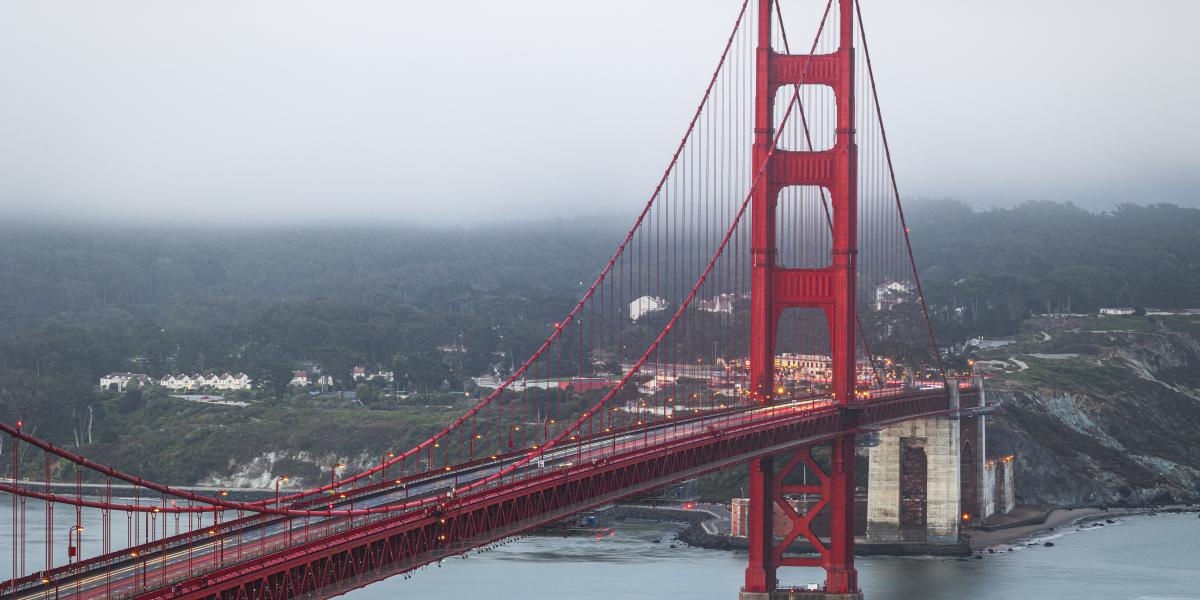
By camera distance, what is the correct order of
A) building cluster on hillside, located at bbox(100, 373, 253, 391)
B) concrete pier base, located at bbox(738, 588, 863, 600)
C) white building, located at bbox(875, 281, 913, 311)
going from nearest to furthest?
concrete pier base, located at bbox(738, 588, 863, 600)
white building, located at bbox(875, 281, 913, 311)
building cluster on hillside, located at bbox(100, 373, 253, 391)

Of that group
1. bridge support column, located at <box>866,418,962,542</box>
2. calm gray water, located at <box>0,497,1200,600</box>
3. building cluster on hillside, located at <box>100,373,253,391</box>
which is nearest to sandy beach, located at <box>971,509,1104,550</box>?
calm gray water, located at <box>0,497,1200,600</box>

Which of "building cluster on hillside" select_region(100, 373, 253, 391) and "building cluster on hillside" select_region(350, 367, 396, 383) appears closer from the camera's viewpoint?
"building cluster on hillside" select_region(100, 373, 253, 391)

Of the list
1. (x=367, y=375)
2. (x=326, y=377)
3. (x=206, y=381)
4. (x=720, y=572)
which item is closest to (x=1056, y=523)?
(x=720, y=572)

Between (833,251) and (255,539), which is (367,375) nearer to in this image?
(833,251)

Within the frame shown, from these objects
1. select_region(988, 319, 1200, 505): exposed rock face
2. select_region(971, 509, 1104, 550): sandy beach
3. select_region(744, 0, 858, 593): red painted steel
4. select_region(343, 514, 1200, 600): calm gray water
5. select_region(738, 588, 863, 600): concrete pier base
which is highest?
select_region(744, 0, 858, 593): red painted steel

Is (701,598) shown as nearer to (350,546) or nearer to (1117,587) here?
(1117,587)

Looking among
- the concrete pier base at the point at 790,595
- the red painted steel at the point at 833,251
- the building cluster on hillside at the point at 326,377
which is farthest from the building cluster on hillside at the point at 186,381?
the concrete pier base at the point at 790,595

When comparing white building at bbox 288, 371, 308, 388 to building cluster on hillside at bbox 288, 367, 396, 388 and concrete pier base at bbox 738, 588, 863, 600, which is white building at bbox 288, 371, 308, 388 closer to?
building cluster on hillside at bbox 288, 367, 396, 388

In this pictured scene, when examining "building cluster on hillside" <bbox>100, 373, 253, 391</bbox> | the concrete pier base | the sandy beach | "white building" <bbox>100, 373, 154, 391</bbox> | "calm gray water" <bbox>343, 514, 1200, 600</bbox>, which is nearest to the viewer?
the concrete pier base
